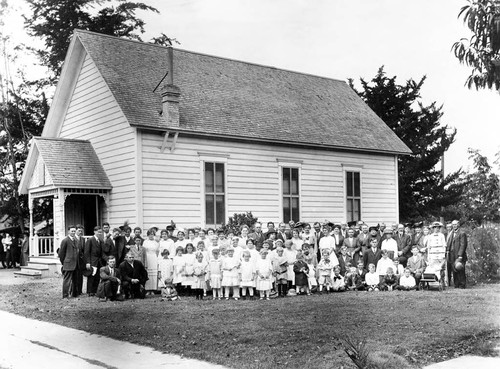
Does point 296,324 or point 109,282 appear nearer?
point 296,324

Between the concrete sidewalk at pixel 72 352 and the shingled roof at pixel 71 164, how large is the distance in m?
8.35

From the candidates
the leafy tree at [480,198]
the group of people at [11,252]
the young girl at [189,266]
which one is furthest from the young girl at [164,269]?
the leafy tree at [480,198]

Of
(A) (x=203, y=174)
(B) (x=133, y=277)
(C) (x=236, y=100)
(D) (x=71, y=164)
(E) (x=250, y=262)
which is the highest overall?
(C) (x=236, y=100)

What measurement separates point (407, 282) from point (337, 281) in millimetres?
1692

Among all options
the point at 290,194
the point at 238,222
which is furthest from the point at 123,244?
the point at 290,194

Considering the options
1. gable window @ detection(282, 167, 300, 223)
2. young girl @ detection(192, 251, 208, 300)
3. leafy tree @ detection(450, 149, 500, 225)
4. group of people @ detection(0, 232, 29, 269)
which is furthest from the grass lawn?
leafy tree @ detection(450, 149, 500, 225)

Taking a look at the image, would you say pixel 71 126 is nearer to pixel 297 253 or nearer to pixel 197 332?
pixel 297 253

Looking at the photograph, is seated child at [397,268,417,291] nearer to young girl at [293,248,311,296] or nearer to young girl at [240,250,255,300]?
young girl at [293,248,311,296]

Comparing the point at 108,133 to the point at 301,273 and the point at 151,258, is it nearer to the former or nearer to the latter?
the point at 151,258

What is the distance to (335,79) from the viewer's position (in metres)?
27.6

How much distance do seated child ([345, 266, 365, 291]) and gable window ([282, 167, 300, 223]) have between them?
583 centimetres

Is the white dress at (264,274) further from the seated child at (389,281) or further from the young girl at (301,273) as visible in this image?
the seated child at (389,281)

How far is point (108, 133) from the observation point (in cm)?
1905

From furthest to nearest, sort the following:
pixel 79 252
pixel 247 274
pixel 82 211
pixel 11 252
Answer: pixel 11 252 < pixel 82 211 < pixel 79 252 < pixel 247 274
